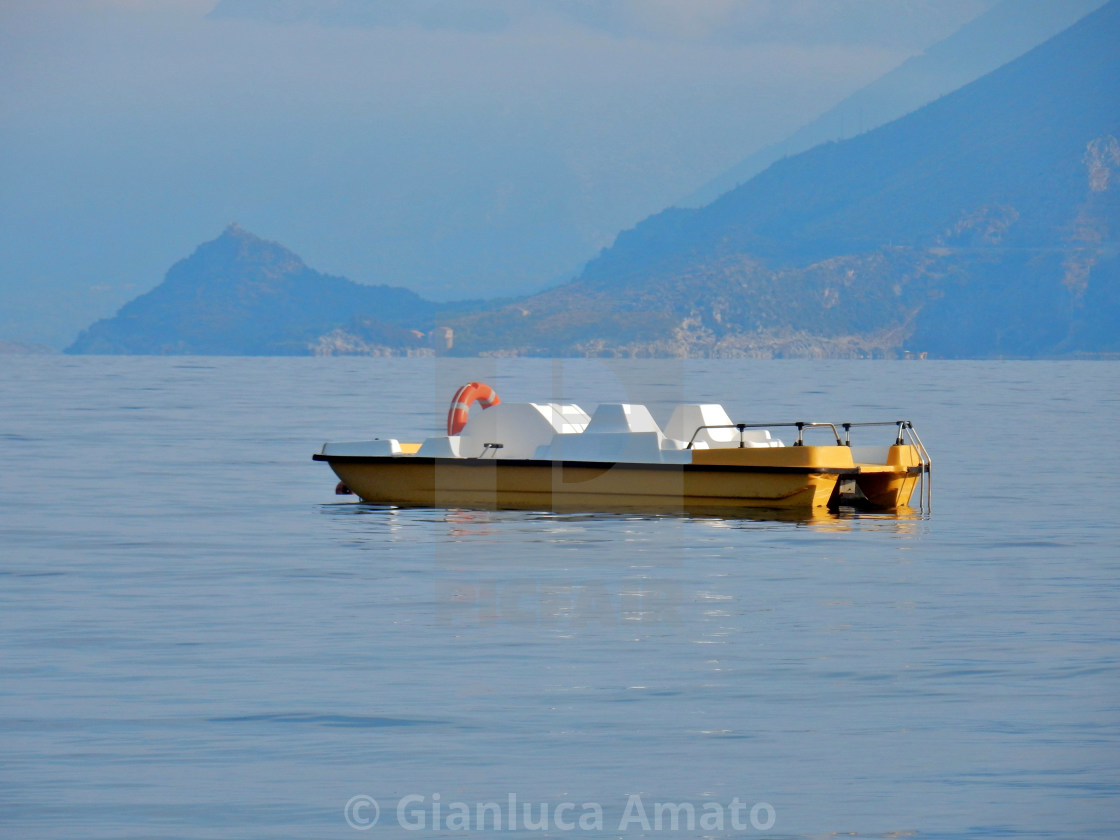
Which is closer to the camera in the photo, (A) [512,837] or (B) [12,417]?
(A) [512,837]

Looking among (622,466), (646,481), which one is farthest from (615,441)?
(646,481)

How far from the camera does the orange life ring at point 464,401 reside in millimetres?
28500

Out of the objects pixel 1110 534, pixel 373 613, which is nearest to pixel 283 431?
pixel 1110 534

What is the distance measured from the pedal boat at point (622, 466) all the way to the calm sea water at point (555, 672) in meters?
0.45

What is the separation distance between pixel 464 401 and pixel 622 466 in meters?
4.29

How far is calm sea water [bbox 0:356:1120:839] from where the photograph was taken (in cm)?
1002

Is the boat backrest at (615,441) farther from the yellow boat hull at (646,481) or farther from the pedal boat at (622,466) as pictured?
the yellow boat hull at (646,481)

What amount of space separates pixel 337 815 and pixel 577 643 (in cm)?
562

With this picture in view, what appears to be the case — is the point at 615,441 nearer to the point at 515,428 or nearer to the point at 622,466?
the point at 622,466

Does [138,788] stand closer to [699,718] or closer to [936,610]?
[699,718]

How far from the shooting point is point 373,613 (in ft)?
55.5

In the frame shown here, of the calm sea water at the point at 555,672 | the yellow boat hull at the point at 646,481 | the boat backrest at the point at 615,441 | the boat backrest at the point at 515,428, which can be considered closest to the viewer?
the calm sea water at the point at 555,672

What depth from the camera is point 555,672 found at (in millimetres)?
Result: 13773

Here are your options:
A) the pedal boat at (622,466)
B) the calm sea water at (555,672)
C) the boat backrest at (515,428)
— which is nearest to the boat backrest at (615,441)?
the pedal boat at (622,466)
